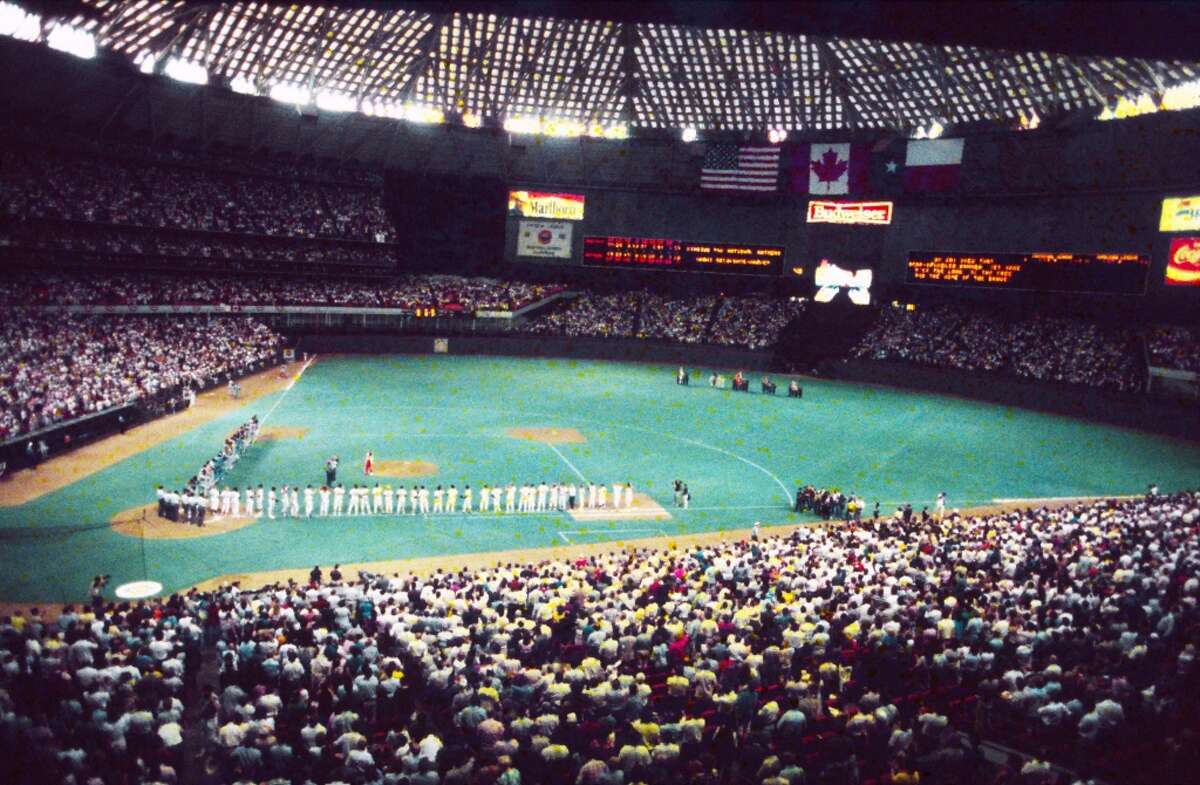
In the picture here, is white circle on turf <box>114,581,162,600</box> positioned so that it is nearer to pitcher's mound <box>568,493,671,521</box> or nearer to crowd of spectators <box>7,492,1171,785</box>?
crowd of spectators <box>7,492,1171,785</box>

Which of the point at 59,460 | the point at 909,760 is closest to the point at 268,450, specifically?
the point at 59,460

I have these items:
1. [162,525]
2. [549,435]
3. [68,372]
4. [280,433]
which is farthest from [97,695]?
[68,372]

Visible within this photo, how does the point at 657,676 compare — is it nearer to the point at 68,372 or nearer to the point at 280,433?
the point at 280,433

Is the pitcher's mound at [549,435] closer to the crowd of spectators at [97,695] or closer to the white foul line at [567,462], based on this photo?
the white foul line at [567,462]

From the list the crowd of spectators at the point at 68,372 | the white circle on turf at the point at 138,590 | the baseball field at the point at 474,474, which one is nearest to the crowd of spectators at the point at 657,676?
the white circle on turf at the point at 138,590

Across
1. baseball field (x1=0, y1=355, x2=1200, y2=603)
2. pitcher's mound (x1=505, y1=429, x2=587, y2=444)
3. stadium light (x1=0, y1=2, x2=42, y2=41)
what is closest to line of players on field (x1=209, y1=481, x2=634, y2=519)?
baseball field (x1=0, y1=355, x2=1200, y2=603)
